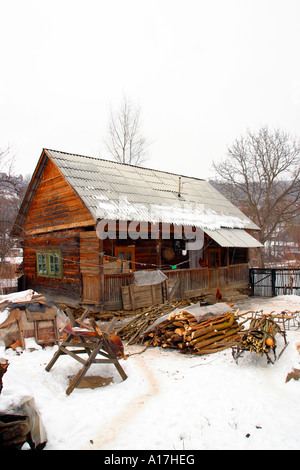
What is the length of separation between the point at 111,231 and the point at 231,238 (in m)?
6.32

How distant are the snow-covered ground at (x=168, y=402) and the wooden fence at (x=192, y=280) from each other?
412 cm

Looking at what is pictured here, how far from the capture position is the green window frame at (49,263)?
46.0 feet

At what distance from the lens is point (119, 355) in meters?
6.89

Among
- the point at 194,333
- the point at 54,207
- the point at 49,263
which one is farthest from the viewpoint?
the point at 49,263

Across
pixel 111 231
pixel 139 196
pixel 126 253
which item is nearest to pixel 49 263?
pixel 126 253

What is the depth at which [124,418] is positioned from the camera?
4.86 metres

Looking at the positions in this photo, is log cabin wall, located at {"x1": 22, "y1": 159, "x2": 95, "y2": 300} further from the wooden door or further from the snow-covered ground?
the snow-covered ground

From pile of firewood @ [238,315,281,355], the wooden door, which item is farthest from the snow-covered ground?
the wooden door

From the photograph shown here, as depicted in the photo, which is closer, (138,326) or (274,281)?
(138,326)

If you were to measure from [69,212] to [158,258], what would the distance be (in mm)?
4464

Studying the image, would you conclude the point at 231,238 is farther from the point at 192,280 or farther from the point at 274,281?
the point at 274,281

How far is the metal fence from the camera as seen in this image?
17172 millimetres
